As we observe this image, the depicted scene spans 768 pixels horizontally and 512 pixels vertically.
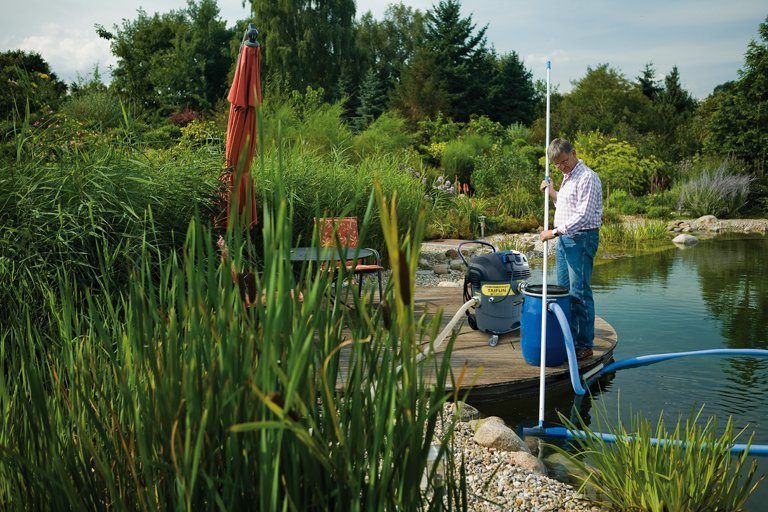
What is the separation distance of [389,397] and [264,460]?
0.69 feet

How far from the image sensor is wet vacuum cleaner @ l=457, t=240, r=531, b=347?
5.19m

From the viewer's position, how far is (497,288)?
204 inches

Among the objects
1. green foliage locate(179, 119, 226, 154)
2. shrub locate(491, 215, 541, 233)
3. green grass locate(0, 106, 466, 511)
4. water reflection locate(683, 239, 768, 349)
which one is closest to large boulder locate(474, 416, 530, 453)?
green grass locate(0, 106, 466, 511)

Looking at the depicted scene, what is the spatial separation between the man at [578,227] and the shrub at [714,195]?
14077 millimetres

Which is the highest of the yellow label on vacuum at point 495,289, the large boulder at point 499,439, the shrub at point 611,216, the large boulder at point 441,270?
the shrub at point 611,216

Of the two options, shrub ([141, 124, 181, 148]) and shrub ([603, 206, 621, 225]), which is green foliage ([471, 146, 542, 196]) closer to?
shrub ([603, 206, 621, 225])

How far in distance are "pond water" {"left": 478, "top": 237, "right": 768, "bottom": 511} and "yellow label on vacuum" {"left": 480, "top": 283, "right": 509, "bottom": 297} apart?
0.83 metres

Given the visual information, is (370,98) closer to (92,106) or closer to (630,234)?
(92,106)

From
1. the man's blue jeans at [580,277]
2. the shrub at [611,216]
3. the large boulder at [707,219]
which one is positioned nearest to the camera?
the man's blue jeans at [580,277]

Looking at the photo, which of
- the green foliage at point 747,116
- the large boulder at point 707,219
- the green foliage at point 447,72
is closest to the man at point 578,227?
the large boulder at point 707,219

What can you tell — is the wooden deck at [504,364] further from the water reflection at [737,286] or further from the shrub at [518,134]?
the shrub at [518,134]

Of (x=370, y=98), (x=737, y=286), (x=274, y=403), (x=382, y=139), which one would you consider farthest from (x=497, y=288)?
(x=370, y=98)

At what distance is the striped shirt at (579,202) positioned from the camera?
4754mm

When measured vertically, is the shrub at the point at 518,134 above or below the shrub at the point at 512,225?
above
